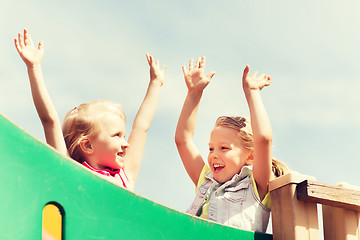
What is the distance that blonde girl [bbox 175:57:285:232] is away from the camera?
8.36 feet

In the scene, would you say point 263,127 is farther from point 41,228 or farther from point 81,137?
point 41,228

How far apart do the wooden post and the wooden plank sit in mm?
28

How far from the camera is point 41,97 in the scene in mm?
2420

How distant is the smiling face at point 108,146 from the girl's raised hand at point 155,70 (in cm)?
54

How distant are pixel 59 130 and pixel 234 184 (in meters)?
0.94

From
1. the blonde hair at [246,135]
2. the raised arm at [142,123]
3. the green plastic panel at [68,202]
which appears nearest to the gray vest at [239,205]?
the blonde hair at [246,135]

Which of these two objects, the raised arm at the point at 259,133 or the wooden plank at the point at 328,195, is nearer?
the wooden plank at the point at 328,195

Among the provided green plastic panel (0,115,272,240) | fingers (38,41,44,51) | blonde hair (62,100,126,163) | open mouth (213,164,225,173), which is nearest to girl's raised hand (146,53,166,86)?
blonde hair (62,100,126,163)

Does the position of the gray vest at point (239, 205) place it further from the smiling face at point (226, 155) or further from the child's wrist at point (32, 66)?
the child's wrist at point (32, 66)

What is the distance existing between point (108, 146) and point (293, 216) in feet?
3.52

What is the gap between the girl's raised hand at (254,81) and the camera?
8.77 feet

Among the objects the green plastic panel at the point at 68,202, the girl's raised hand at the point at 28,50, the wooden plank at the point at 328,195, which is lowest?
the green plastic panel at the point at 68,202

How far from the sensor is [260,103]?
8.59 feet

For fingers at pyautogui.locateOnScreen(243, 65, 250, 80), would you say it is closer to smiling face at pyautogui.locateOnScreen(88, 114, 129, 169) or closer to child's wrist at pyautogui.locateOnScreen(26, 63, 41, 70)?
smiling face at pyautogui.locateOnScreen(88, 114, 129, 169)
